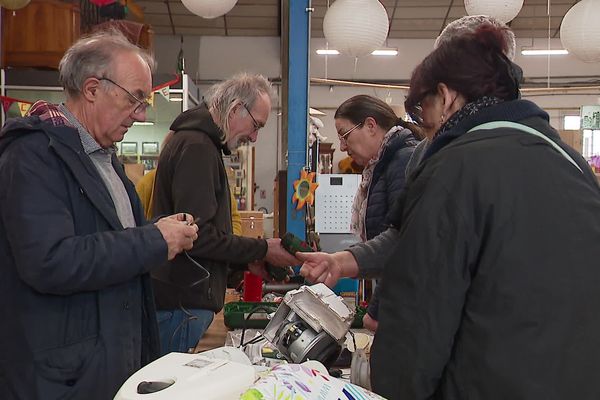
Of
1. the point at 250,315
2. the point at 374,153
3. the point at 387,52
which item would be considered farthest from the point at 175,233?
the point at 387,52

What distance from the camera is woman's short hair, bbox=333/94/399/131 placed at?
2695 millimetres

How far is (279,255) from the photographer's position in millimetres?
2502

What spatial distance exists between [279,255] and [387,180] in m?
0.51

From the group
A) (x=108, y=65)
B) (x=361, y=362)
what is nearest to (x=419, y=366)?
(x=361, y=362)

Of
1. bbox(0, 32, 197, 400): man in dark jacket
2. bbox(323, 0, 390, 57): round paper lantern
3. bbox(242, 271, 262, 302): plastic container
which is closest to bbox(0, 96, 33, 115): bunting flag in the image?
bbox(323, 0, 390, 57): round paper lantern

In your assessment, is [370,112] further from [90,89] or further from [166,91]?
[166,91]

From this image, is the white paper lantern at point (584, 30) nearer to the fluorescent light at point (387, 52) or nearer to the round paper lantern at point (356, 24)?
the round paper lantern at point (356, 24)

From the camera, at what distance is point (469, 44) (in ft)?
4.57

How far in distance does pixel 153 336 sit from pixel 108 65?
0.74m

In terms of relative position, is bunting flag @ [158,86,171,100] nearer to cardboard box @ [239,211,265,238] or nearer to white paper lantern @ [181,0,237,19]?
cardboard box @ [239,211,265,238]

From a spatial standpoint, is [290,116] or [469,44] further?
[290,116]

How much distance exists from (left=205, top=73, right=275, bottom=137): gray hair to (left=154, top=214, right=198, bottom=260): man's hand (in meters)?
0.79

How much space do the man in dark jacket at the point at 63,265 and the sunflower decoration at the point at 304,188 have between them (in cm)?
241

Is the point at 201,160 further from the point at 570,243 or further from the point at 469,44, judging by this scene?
the point at 570,243
